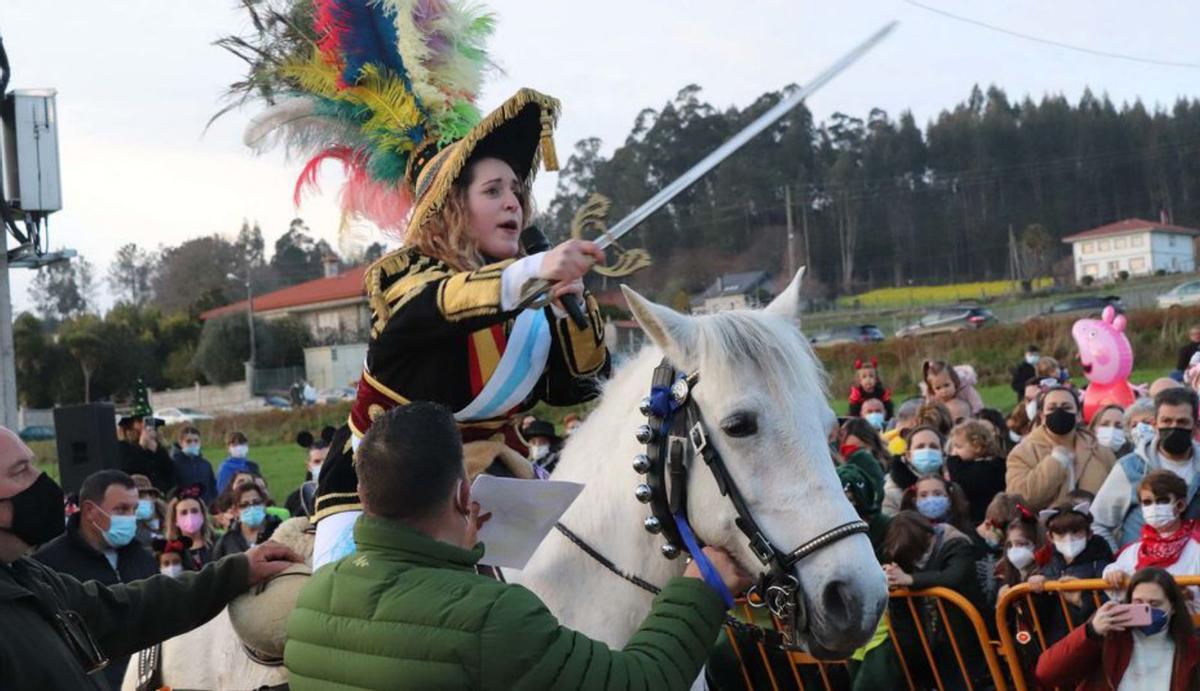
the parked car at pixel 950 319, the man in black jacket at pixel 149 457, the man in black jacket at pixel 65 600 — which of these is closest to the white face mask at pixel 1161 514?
the man in black jacket at pixel 65 600

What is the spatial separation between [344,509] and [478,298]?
915mm

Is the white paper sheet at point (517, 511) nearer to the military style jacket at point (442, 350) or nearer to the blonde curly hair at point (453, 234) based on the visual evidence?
the military style jacket at point (442, 350)

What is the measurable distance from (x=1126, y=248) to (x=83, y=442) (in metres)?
65.6

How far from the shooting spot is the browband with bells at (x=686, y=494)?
335 cm

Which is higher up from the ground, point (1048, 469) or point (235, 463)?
point (1048, 469)

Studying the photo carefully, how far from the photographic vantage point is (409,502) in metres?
2.94

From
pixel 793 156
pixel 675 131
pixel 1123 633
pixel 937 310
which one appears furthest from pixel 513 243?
pixel 793 156

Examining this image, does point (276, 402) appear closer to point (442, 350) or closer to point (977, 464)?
point (977, 464)

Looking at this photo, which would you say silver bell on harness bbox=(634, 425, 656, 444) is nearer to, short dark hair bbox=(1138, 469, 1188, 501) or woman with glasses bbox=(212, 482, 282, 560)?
short dark hair bbox=(1138, 469, 1188, 501)

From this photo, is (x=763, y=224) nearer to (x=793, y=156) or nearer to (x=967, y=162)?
(x=793, y=156)

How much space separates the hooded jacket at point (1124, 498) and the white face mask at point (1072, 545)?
59 cm

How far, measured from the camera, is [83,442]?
13.6m


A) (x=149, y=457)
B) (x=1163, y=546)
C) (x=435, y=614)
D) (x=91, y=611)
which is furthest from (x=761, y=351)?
(x=149, y=457)

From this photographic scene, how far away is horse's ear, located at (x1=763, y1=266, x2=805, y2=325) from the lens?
12.9 feet
